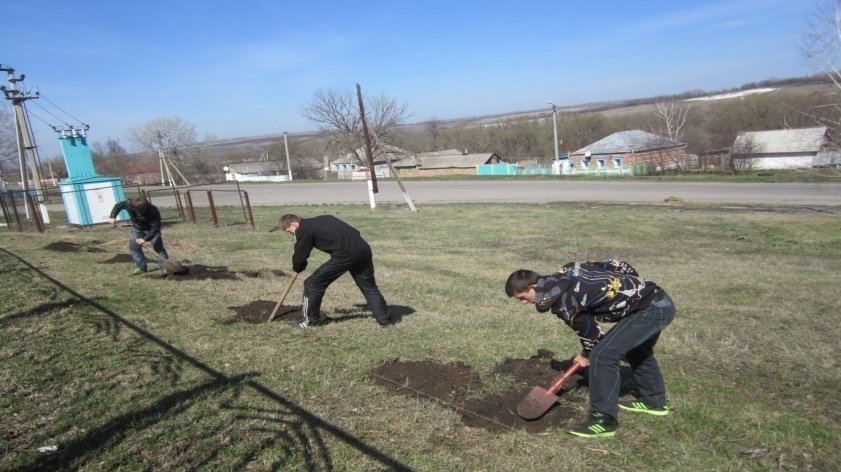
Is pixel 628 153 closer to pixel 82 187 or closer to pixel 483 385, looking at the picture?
pixel 82 187

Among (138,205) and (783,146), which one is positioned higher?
(138,205)

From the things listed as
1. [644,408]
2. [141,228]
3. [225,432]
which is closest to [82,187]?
[141,228]

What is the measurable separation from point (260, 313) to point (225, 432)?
10.4ft

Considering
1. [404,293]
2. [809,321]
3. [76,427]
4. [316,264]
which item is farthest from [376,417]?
[316,264]

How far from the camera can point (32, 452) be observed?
3.42 m

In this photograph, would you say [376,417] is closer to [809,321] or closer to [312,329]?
[312,329]

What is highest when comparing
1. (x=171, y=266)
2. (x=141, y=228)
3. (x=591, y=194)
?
(x=141, y=228)

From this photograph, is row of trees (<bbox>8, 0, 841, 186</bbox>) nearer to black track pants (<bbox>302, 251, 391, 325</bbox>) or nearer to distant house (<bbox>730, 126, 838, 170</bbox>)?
distant house (<bbox>730, 126, 838, 170</bbox>)

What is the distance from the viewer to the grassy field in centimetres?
353

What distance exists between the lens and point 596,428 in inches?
148

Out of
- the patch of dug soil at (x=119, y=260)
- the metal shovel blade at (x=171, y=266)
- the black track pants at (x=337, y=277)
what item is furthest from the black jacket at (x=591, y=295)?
the patch of dug soil at (x=119, y=260)

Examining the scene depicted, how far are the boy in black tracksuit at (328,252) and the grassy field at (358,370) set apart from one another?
1.39ft

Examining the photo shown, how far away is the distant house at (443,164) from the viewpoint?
191 ft

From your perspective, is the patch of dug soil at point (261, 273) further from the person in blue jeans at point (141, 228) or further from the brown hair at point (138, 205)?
the brown hair at point (138, 205)
